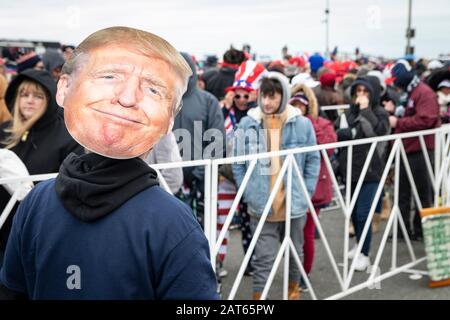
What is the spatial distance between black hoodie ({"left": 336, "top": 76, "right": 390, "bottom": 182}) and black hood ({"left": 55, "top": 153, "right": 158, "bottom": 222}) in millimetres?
3927

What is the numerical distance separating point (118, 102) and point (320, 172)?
3.59m

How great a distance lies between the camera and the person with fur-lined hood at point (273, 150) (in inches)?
161

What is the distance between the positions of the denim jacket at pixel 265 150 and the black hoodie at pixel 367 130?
3.60 feet

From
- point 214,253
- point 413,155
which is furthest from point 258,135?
point 413,155

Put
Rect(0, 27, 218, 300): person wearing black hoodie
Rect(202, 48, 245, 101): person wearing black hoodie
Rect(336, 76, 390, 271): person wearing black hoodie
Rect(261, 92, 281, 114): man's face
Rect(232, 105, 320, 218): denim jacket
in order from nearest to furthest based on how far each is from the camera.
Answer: Rect(0, 27, 218, 300): person wearing black hoodie
Rect(232, 105, 320, 218): denim jacket
Rect(261, 92, 281, 114): man's face
Rect(336, 76, 390, 271): person wearing black hoodie
Rect(202, 48, 245, 101): person wearing black hoodie

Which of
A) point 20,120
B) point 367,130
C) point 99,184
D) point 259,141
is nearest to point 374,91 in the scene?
point 367,130

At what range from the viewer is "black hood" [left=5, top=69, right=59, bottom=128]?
3.29 meters

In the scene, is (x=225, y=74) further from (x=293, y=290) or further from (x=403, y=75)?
(x=293, y=290)

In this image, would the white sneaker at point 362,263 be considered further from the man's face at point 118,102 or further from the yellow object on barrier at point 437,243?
the man's face at point 118,102

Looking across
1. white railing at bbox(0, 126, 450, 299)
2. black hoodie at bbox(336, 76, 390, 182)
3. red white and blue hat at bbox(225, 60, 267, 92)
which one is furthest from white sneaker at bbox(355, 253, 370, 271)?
red white and blue hat at bbox(225, 60, 267, 92)

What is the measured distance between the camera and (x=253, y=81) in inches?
202

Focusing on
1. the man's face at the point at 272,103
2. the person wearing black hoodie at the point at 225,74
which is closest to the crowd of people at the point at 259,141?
the man's face at the point at 272,103

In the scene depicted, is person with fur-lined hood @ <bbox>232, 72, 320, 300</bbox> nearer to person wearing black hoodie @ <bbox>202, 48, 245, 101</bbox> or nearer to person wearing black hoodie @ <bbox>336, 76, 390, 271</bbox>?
person wearing black hoodie @ <bbox>336, 76, 390, 271</bbox>
